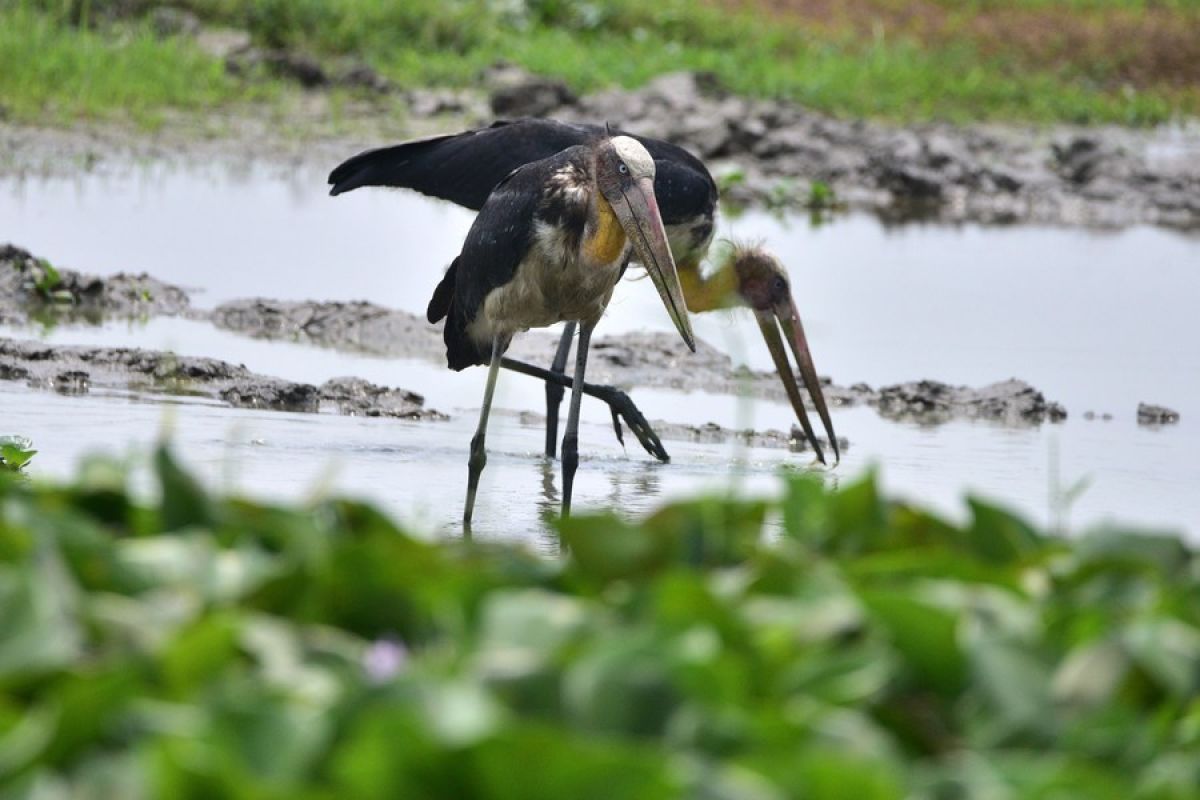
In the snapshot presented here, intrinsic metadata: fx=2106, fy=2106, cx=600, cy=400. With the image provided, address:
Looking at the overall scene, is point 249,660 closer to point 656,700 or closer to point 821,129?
point 656,700

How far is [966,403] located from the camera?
29.0ft

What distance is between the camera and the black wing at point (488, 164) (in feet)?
25.1

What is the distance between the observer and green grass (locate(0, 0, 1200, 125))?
15.1 metres

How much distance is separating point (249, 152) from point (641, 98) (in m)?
3.78

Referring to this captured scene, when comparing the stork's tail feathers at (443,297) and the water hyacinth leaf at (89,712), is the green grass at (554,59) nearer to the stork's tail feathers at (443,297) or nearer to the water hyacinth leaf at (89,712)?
the stork's tail feathers at (443,297)

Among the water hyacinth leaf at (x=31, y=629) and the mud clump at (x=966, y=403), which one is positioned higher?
the mud clump at (x=966, y=403)

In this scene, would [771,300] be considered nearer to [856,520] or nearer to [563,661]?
[856,520]

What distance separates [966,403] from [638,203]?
3085 millimetres

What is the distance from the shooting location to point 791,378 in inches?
314

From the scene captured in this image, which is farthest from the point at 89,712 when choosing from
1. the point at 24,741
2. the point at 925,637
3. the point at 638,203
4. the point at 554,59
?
the point at 554,59

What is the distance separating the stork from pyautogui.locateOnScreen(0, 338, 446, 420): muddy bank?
59cm

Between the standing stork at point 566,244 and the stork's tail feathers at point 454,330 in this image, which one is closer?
the standing stork at point 566,244

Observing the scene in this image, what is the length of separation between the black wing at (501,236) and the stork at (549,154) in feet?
3.74

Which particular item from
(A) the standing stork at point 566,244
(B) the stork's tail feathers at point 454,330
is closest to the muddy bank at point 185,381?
(B) the stork's tail feathers at point 454,330
